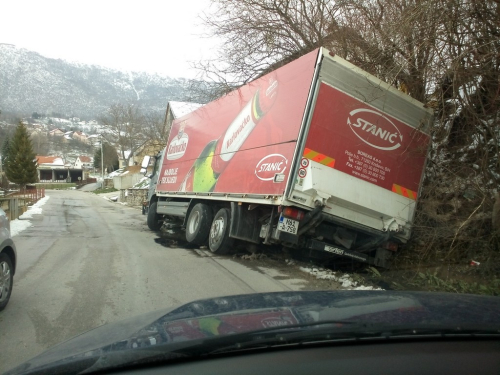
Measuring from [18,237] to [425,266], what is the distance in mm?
11097

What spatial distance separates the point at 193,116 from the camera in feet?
43.5

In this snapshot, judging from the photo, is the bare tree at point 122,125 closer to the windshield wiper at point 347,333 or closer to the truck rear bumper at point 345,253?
the truck rear bumper at point 345,253


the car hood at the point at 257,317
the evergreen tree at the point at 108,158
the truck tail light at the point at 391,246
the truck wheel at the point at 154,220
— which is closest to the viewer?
the car hood at the point at 257,317

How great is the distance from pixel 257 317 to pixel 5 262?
4079 millimetres

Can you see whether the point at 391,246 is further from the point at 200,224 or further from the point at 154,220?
the point at 154,220

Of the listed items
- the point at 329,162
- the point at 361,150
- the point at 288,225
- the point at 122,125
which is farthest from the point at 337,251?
the point at 122,125

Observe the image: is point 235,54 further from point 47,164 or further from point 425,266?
point 47,164

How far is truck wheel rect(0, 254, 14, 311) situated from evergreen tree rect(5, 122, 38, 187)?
2476 inches

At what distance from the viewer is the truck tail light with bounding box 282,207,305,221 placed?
7.37m

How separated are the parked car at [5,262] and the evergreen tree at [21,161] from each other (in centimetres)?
6273

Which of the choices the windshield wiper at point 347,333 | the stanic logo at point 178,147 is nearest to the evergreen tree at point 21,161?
the stanic logo at point 178,147

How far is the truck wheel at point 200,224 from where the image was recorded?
1067 centimetres

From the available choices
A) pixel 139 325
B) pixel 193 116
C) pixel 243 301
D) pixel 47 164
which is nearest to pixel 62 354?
pixel 139 325

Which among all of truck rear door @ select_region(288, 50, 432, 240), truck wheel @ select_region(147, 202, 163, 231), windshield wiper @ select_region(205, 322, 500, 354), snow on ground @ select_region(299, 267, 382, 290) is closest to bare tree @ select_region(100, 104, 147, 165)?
truck wheel @ select_region(147, 202, 163, 231)
